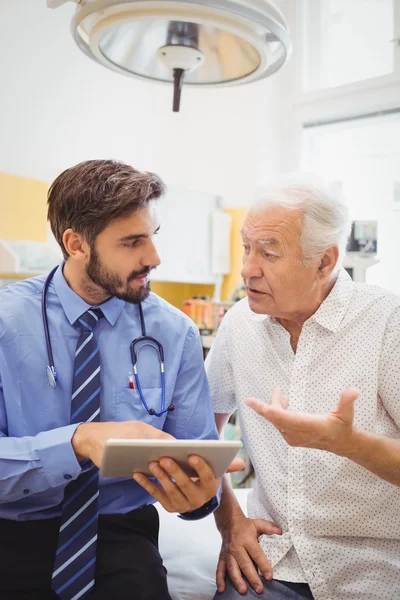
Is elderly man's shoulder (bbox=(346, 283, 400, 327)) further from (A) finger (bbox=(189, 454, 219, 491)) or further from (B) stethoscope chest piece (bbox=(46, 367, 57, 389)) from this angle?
(B) stethoscope chest piece (bbox=(46, 367, 57, 389))

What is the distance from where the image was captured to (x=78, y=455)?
48.0 inches

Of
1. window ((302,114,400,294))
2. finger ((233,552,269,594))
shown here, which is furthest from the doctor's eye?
window ((302,114,400,294))

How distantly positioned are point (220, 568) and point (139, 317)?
0.67m

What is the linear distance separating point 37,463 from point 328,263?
0.87 meters

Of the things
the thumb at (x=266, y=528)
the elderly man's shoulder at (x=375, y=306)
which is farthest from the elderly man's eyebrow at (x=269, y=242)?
the thumb at (x=266, y=528)

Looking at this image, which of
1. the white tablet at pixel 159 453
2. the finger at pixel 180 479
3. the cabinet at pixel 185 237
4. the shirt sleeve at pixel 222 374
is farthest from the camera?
the cabinet at pixel 185 237

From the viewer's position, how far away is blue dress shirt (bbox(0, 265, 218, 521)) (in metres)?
1.22

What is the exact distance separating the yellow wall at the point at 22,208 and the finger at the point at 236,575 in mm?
1896

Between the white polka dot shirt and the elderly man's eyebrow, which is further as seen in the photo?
the elderly man's eyebrow

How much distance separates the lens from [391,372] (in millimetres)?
1371

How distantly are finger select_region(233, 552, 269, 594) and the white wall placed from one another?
2306 millimetres

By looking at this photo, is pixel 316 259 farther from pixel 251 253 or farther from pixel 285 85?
pixel 285 85

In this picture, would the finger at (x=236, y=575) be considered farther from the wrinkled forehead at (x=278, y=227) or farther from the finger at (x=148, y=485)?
the wrinkled forehead at (x=278, y=227)

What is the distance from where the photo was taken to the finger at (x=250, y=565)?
1362 mm
